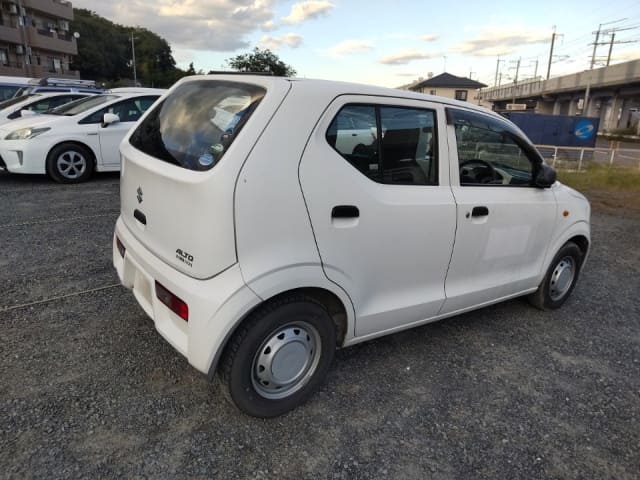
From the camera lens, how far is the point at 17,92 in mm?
14938

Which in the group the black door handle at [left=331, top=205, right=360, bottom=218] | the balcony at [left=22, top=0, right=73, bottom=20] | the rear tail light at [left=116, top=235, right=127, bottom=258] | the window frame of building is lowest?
the rear tail light at [left=116, top=235, right=127, bottom=258]

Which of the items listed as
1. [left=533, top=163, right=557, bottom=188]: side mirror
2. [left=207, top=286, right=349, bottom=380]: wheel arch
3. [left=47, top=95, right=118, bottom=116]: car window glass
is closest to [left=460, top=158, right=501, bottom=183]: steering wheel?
[left=533, top=163, right=557, bottom=188]: side mirror

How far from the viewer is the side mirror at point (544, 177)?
329 centimetres

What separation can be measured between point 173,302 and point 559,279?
3.26 m

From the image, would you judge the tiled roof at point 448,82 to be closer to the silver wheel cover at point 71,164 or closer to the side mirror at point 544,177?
the silver wheel cover at point 71,164

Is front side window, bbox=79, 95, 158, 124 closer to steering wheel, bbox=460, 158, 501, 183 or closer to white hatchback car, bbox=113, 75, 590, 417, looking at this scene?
white hatchback car, bbox=113, 75, 590, 417

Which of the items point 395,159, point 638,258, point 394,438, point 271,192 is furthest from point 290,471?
point 638,258

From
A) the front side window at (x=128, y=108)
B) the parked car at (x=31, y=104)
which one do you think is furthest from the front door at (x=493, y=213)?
the parked car at (x=31, y=104)

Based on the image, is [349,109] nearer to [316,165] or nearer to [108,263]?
[316,165]

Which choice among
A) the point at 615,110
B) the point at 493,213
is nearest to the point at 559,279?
the point at 493,213

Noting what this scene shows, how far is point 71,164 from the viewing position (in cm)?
761

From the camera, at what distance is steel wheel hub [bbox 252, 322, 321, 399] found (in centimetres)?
227

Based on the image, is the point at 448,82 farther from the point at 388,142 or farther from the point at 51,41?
the point at 388,142

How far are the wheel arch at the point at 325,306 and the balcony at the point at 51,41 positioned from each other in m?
52.3
